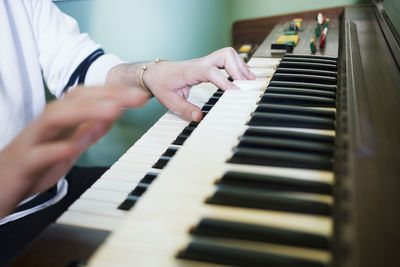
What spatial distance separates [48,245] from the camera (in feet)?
1.77

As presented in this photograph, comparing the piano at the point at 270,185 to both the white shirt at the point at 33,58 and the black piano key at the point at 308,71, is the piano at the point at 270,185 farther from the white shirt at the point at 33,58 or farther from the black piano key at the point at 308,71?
the white shirt at the point at 33,58

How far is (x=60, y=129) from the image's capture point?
45cm

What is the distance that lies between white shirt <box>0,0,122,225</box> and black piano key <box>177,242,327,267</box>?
2.83 feet

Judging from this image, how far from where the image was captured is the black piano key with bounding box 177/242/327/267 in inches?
15.2

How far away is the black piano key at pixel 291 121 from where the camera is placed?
68 cm

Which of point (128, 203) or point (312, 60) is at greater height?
point (312, 60)

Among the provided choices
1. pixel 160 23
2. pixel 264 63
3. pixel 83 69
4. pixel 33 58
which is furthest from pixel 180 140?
pixel 160 23

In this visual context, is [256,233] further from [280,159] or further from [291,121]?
[291,121]

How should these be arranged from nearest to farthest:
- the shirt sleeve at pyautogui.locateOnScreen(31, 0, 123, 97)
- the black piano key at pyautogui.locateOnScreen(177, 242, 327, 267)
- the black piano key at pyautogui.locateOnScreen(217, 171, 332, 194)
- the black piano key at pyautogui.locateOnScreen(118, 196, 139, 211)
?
1. the black piano key at pyautogui.locateOnScreen(177, 242, 327, 267)
2. the black piano key at pyautogui.locateOnScreen(217, 171, 332, 194)
3. the black piano key at pyautogui.locateOnScreen(118, 196, 139, 211)
4. the shirt sleeve at pyautogui.locateOnScreen(31, 0, 123, 97)

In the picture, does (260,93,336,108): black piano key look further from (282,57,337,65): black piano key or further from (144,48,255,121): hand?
(282,57,337,65): black piano key

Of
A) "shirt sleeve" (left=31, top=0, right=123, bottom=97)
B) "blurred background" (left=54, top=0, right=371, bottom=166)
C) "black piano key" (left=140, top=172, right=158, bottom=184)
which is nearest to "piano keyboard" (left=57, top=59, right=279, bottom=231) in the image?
"black piano key" (left=140, top=172, right=158, bottom=184)

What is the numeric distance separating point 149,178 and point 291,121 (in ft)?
0.98

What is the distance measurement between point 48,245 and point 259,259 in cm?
34

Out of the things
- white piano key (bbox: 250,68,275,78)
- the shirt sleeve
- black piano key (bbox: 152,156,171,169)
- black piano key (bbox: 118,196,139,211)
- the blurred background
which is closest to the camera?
black piano key (bbox: 118,196,139,211)
